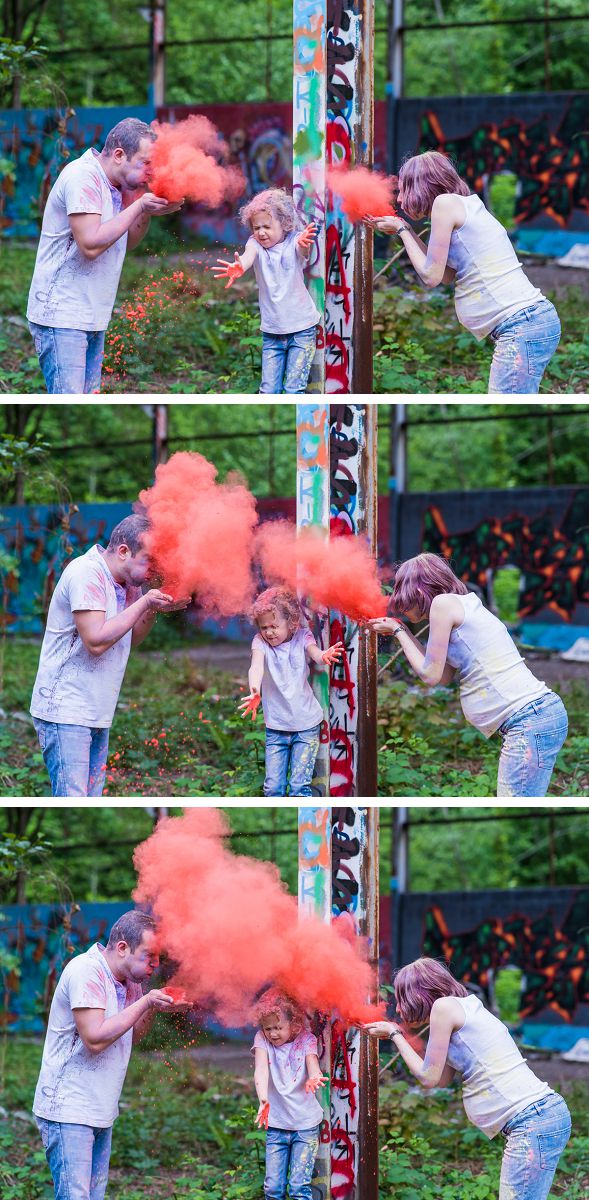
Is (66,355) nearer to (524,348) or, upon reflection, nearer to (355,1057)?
(524,348)

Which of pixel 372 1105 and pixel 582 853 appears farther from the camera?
pixel 582 853

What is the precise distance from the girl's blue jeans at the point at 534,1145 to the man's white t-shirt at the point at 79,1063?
1.26 m

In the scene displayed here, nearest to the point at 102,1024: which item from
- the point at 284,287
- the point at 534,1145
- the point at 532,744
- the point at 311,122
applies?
the point at 534,1145

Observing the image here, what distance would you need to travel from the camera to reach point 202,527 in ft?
18.4

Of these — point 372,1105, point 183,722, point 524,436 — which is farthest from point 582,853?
point 372,1105

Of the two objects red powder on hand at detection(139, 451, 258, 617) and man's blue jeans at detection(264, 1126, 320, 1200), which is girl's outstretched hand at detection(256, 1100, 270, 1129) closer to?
man's blue jeans at detection(264, 1126, 320, 1200)

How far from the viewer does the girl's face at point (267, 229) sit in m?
5.52

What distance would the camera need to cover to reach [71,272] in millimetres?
5586

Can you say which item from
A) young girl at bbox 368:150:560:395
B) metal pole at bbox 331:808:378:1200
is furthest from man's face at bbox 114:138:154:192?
metal pole at bbox 331:808:378:1200

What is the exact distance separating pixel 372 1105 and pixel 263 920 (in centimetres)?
79

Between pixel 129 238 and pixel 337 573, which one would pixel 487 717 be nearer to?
pixel 337 573

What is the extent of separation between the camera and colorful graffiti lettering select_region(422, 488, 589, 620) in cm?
777

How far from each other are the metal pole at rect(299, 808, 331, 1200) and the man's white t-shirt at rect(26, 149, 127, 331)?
75.2 inches

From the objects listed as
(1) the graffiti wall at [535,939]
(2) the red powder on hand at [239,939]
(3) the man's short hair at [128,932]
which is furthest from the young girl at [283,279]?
(1) the graffiti wall at [535,939]
